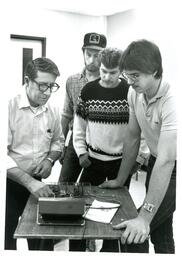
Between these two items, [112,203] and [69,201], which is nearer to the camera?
[69,201]

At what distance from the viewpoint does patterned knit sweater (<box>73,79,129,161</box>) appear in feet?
7.52

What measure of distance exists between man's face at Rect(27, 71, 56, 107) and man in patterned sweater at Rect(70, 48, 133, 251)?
1.37ft

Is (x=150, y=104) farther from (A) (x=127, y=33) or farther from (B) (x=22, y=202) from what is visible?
(A) (x=127, y=33)

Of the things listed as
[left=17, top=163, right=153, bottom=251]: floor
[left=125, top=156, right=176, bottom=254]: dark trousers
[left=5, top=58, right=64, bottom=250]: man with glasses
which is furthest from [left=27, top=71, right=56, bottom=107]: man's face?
[left=17, top=163, right=153, bottom=251]: floor

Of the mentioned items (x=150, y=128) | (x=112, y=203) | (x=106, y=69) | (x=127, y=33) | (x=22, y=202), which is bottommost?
(x=22, y=202)

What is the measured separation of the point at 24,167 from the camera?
81.5 inches

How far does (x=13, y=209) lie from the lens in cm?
206

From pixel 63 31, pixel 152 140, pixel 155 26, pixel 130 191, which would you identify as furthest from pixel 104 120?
pixel 130 191

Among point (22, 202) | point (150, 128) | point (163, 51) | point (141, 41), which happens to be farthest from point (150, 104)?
point (163, 51)

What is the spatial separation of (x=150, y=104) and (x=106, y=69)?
549mm

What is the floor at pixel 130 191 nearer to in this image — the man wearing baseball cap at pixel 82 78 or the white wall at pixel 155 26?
the man wearing baseball cap at pixel 82 78

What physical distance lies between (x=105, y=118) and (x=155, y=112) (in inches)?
23.0

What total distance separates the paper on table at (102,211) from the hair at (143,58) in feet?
2.10
